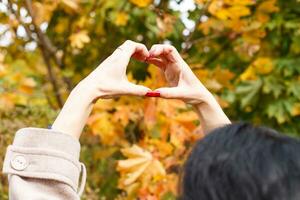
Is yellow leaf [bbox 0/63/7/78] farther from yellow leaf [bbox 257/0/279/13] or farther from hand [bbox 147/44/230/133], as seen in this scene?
hand [bbox 147/44/230/133]

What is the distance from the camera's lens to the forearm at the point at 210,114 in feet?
5.96

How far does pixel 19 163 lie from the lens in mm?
1469

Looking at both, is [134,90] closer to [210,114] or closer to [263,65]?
[210,114]

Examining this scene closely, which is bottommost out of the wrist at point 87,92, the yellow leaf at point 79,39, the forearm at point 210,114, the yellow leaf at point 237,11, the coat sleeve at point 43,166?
the yellow leaf at point 79,39

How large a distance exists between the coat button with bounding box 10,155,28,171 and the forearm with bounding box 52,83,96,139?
10 centimetres

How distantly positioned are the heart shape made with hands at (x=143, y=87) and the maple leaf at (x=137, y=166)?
1290 mm

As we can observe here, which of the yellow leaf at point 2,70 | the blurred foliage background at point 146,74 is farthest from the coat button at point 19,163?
the yellow leaf at point 2,70

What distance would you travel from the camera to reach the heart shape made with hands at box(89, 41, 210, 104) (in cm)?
164

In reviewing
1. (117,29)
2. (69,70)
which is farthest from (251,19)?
(69,70)

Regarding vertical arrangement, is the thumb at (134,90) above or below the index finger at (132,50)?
below

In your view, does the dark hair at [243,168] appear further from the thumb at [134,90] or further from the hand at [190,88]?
the hand at [190,88]

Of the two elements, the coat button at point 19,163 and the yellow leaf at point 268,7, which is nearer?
the coat button at point 19,163

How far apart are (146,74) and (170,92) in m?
2.30

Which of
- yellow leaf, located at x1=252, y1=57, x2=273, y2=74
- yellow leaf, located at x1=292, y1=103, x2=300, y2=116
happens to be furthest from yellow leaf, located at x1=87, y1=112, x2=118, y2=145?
yellow leaf, located at x1=292, y1=103, x2=300, y2=116
